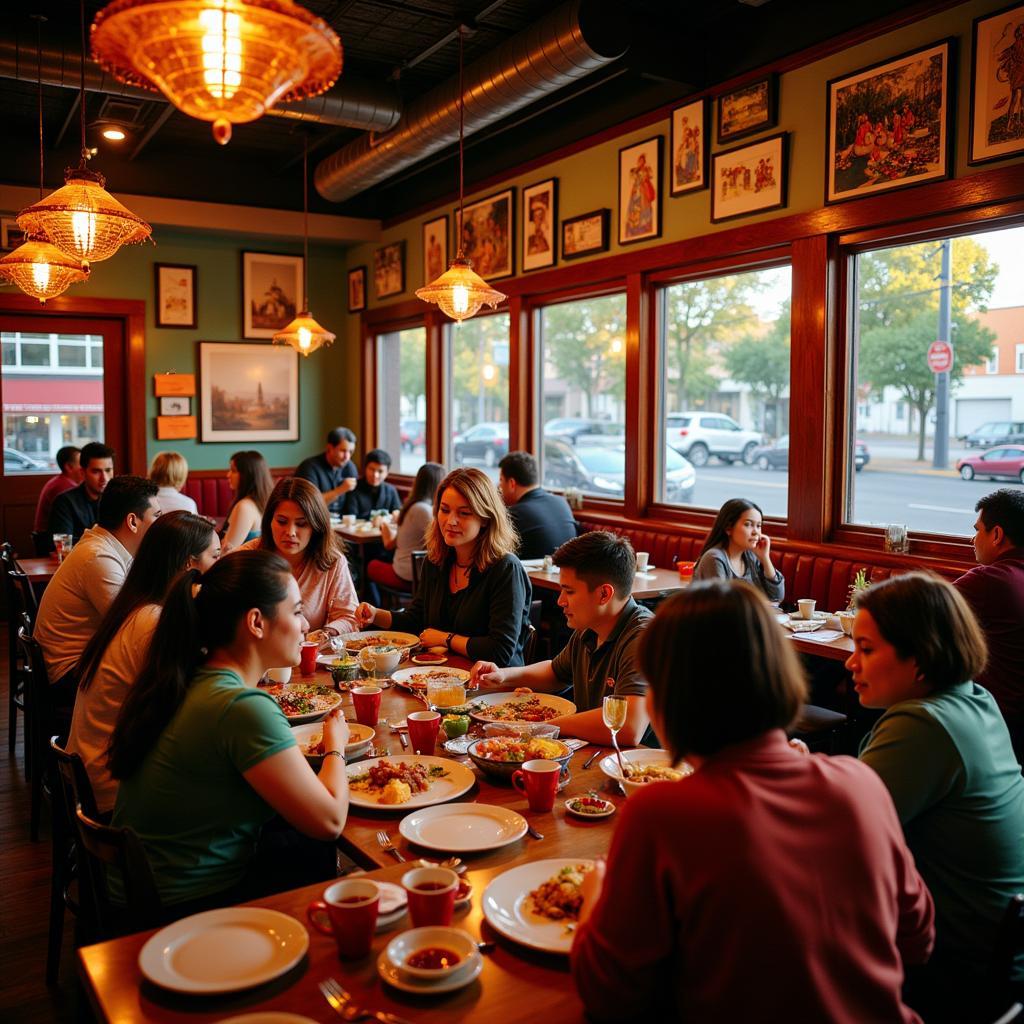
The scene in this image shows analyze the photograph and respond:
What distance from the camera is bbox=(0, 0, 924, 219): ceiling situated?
17.9ft

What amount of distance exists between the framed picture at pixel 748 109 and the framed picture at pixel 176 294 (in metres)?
5.86

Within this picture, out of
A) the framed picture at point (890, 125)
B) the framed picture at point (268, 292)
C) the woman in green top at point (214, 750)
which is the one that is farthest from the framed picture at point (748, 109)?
the framed picture at point (268, 292)

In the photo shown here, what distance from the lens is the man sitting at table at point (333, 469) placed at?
27.3ft

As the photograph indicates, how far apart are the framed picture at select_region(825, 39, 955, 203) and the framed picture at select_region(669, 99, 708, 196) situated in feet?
3.03

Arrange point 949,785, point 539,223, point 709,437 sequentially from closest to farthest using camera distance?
point 949,785 → point 709,437 → point 539,223

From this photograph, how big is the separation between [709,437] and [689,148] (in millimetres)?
1843

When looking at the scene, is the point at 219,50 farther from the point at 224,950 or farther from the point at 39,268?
the point at 39,268

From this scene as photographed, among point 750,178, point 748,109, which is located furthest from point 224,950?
point 748,109

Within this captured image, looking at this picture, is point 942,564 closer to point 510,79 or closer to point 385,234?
point 510,79

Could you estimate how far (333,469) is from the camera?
28.2 ft

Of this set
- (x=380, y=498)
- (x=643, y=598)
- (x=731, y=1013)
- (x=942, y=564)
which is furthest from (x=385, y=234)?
(x=731, y=1013)

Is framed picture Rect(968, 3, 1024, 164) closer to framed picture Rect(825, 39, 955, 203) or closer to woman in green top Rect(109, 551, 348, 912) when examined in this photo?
framed picture Rect(825, 39, 955, 203)

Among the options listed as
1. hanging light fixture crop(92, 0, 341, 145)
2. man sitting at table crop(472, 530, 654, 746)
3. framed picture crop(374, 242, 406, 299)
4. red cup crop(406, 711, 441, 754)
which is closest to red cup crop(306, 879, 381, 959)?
red cup crop(406, 711, 441, 754)

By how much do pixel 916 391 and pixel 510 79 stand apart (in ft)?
9.76
